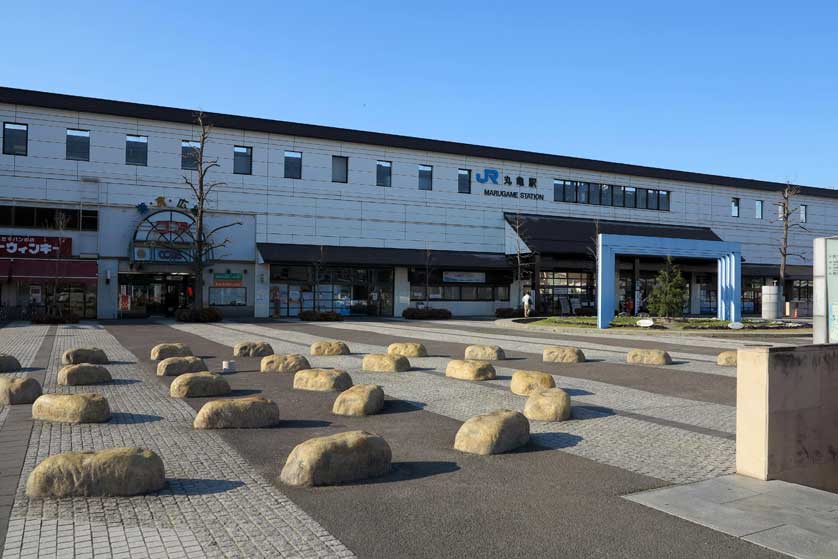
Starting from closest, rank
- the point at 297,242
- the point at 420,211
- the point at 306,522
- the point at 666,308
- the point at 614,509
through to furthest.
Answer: the point at 306,522 → the point at 614,509 → the point at 666,308 → the point at 297,242 → the point at 420,211

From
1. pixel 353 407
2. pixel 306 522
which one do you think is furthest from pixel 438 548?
pixel 353 407

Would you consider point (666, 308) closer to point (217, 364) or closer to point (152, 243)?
point (217, 364)

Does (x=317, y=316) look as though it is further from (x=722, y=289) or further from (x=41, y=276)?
(x=722, y=289)

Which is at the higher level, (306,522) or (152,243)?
(152,243)

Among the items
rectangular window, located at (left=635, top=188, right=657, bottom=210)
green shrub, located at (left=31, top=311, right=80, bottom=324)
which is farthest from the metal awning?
rectangular window, located at (left=635, top=188, right=657, bottom=210)

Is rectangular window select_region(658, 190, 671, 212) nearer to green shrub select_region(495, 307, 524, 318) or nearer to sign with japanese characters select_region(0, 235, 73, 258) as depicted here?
green shrub select_region(495, 307, 524, 318)

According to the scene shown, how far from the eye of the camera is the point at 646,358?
16.0 metres

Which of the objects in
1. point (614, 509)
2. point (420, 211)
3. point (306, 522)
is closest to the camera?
point (306, 522)

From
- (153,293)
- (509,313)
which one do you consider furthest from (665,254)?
(153,293)

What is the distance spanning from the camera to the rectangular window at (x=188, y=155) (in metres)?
37.5

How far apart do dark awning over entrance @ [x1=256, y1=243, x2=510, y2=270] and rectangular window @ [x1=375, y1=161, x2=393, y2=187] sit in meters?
4.18

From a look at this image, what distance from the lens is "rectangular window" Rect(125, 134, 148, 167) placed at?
1425 inches

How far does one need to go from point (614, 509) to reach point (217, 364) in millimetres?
11889

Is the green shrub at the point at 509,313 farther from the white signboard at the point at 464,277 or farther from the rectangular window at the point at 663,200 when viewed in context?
the rectangular window at the point at 663,200
